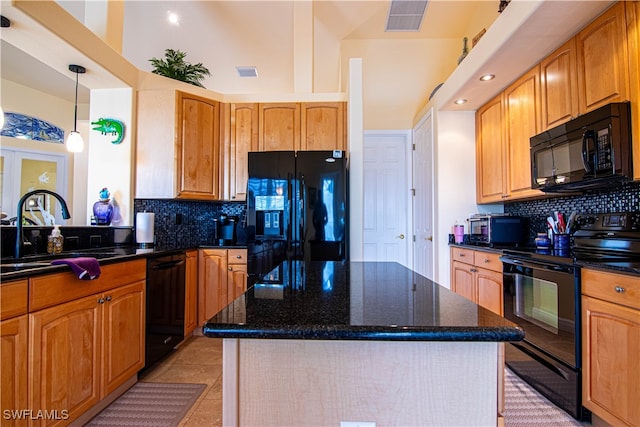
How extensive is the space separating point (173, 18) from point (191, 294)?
11.6ft

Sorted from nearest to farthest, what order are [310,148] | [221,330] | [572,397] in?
[221,330], [572,397], [310,148]

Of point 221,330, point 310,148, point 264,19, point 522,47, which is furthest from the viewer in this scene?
point 264,19

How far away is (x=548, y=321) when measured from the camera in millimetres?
1901

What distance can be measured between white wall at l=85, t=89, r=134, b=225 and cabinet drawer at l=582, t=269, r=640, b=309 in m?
3.47

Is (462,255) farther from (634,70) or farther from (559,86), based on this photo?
(634,70)

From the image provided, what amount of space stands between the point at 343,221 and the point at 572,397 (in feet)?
6.02

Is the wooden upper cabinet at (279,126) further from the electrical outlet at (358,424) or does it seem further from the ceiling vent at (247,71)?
the electrical outlet at (358,424)

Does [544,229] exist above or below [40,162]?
below

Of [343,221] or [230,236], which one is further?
[230,236]

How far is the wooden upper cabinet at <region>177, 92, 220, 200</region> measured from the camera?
9.99 feet

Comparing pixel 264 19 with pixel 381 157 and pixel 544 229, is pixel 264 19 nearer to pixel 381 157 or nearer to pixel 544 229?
pixel 381 157

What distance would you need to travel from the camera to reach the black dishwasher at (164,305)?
2207 millimetres

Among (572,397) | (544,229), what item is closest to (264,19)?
(544,229)

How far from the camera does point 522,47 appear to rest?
2.16 metres
